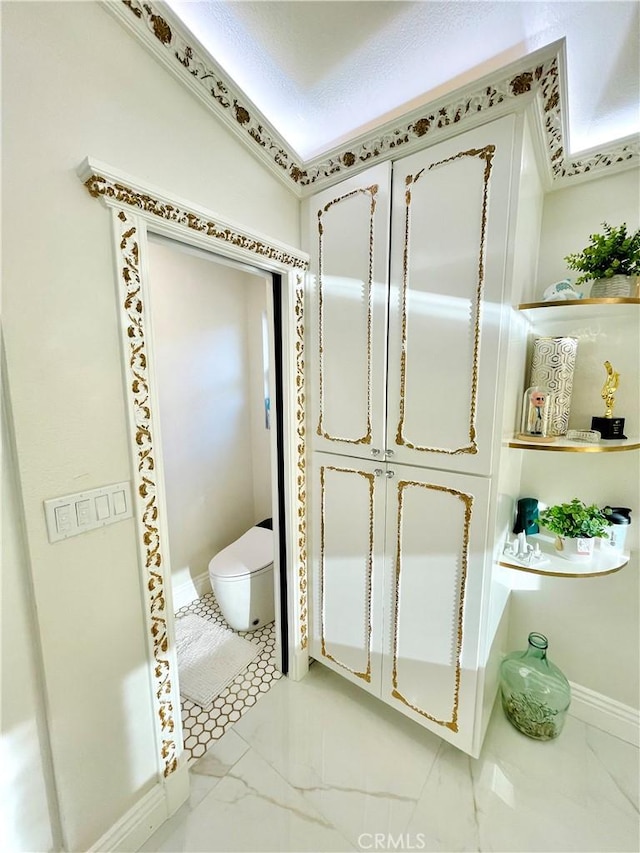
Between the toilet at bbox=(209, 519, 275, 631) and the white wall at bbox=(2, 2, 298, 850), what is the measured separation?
817mm

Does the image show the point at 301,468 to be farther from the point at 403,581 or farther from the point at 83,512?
the point at 83,512

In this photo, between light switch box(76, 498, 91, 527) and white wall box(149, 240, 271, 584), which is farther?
white wall box(149, 240, 271, 584)

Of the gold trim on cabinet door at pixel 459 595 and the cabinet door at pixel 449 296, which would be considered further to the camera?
the gold trim on cabinet door at pixel 459 595

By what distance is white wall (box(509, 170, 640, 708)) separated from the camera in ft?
4.25

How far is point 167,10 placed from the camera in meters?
0.89

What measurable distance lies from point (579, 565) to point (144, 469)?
61.9 inches

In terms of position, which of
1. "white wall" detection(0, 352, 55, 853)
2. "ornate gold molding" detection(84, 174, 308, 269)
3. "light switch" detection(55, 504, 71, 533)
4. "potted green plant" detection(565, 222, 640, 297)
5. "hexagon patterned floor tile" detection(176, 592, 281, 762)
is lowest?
"hexagon patterned floor tile" detection(176, 592, 281, 762)

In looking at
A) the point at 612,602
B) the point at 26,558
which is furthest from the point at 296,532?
the point at 612,602

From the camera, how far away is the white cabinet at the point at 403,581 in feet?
3.95

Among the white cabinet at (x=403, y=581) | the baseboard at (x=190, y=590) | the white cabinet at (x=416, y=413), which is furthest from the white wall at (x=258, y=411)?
the white cabinet at (x=416, y=413)

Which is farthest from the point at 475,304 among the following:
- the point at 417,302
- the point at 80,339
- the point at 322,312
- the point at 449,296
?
the point at 80,339

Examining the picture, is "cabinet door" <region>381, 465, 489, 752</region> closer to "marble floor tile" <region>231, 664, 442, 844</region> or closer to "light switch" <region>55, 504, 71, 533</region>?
"marble floor tile" <region>231, 664, 442, 844</region>

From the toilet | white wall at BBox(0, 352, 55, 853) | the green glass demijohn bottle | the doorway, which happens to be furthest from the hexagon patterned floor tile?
the green glass demijohn bottle

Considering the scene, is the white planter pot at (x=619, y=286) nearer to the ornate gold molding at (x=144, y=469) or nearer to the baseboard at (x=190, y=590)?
the ornate gold molding at (x=144, y=469)
